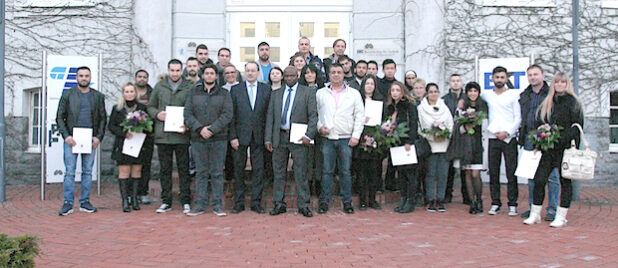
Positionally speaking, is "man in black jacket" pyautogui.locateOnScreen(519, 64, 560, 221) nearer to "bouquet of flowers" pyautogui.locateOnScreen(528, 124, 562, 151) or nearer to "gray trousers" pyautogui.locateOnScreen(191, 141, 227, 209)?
"bouquet of flowers" pyautogui.locateOnScreen(528, 124, 562, 151)

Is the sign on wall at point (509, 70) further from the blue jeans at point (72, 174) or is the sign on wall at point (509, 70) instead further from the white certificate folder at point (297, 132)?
the blue jeans at point (72, 174)

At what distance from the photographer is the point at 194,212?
7.36 m

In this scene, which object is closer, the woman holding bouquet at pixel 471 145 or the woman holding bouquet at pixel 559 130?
the woman holding bouquet at pixel 559 130

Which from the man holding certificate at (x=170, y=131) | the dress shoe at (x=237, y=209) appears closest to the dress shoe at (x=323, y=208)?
the dress shoe at (x=237, y=209)

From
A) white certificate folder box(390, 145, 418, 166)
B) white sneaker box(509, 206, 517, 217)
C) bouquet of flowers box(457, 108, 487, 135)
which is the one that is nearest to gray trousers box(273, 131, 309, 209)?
white certificate folder box(390, 145, 418, 166)

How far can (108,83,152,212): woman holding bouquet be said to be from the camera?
766 centimetres

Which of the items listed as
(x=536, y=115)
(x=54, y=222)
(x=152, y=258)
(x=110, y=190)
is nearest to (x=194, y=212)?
(x=54, y=222)

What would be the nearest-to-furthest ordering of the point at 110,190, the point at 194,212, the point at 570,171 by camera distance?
1. the point at 570,171
2. the point at 194,212
3. the point at 110,190

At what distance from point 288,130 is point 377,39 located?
13.6ft

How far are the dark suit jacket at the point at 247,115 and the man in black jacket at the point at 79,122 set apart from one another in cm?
187

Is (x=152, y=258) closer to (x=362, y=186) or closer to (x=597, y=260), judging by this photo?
(x=362, y=186)

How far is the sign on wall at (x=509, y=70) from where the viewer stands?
952 cm

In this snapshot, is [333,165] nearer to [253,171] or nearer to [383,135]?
[383,135]

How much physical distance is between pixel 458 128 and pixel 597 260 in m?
2.85
